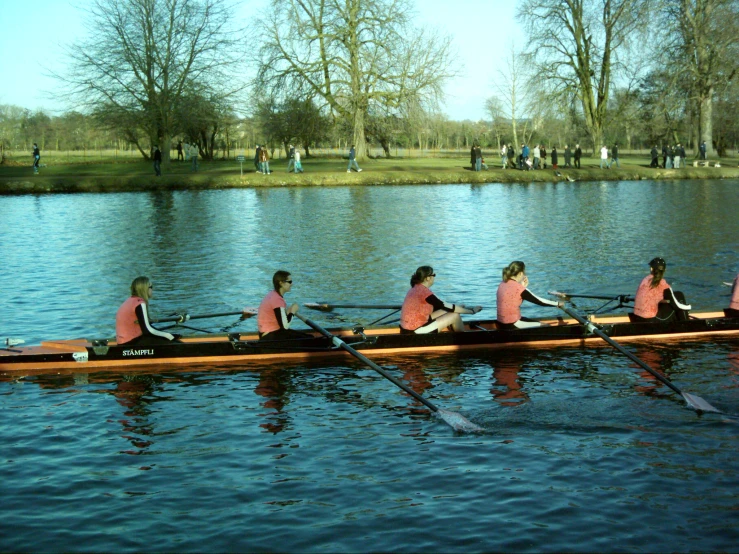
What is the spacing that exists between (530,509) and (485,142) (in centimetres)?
11428

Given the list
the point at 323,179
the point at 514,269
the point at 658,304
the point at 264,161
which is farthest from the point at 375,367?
the point at 264,161

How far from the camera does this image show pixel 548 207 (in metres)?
36.7

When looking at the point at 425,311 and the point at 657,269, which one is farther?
the point at 425,311

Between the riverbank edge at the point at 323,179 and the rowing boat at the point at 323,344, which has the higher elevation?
the riverbank edge at the point at 323,179

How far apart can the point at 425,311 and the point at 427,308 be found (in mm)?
61

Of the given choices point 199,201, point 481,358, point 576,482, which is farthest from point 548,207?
point 576,482

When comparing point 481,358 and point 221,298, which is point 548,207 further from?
point 481,358

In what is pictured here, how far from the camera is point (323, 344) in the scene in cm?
1356

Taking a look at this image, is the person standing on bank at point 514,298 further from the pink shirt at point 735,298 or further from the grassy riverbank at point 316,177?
the grassy riverbank at point 316,177

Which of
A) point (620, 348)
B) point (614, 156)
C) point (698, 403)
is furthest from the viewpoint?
point (614, 156)

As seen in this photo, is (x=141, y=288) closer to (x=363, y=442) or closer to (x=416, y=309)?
(x=416, y=309)

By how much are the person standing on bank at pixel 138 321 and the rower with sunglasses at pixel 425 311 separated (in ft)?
12.0

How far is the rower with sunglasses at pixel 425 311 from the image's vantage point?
1334 cm

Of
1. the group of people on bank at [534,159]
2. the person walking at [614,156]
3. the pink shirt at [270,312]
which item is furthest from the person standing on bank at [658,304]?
the person walking at [614,156]
